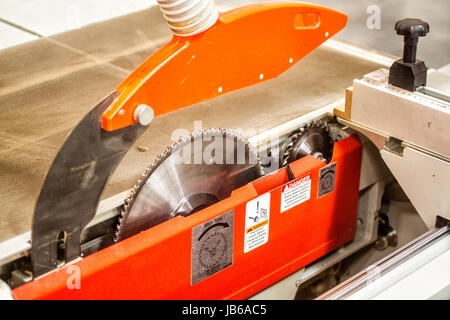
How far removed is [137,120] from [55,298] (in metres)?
0.33

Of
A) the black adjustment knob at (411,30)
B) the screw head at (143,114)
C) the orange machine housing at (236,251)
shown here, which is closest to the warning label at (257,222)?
the orange machine housing at (236,251)

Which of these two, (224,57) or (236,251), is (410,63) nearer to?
(224,57)

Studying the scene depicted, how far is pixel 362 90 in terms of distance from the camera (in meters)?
1.52

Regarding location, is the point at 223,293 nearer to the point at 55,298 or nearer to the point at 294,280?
the point at 294,280

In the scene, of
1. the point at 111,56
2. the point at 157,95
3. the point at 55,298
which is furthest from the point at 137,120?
the point at 111,56

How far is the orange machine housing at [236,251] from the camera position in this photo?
1.17 meters

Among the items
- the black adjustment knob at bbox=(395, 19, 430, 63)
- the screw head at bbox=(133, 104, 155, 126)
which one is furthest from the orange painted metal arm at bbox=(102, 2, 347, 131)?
the black adjustment knob at bbox=(395, 19, 430, 63)

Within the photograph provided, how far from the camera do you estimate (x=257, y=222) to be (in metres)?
1.42

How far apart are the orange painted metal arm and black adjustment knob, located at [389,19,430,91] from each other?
0.58 ft

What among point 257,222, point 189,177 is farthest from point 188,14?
point 257,222

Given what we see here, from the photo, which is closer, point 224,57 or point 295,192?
point 224,57

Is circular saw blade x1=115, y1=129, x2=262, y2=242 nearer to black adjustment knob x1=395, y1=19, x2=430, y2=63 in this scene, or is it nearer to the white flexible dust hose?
the white flexible dust hose

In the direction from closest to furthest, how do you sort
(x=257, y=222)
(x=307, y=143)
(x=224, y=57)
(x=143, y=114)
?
(x=143, y=114)
(x=224, y=57)
(x=257, y=222)
(x=307, y=143)

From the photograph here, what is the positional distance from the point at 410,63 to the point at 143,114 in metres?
0.64
